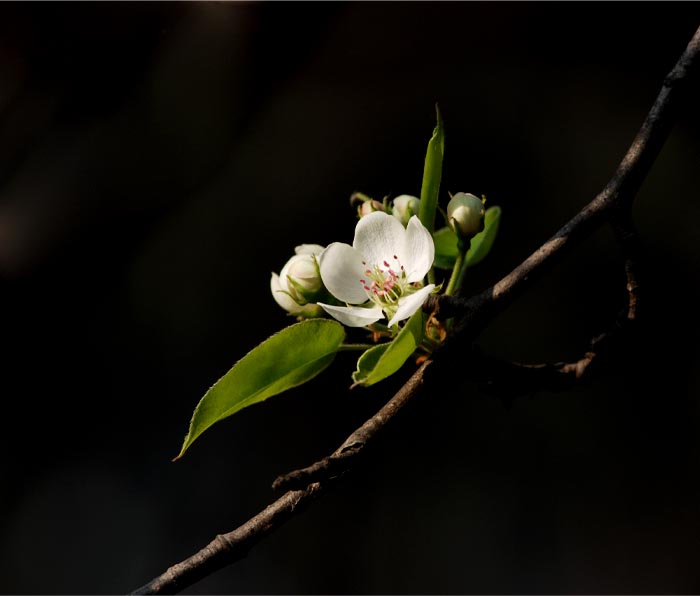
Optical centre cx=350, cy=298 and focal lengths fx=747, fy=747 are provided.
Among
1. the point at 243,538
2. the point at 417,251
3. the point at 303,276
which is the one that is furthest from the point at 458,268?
the point at 243,538

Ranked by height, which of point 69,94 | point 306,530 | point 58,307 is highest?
point 69,94

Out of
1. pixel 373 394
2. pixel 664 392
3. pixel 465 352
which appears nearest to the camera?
pixel 465 352

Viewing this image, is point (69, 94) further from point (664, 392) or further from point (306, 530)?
point (664, 392)

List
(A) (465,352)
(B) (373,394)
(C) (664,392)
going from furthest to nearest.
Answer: (B) (373,394) → (C) (664,392) → (A) (465,352)

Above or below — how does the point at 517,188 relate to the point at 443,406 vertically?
above

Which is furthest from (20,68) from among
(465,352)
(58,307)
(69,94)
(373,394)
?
(465,352)

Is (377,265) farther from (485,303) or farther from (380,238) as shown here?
(485,303)

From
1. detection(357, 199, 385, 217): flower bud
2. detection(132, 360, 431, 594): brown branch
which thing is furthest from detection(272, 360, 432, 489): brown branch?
detection(357, 199, 385, 217): flower bud

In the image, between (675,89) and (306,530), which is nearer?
(675,89)
